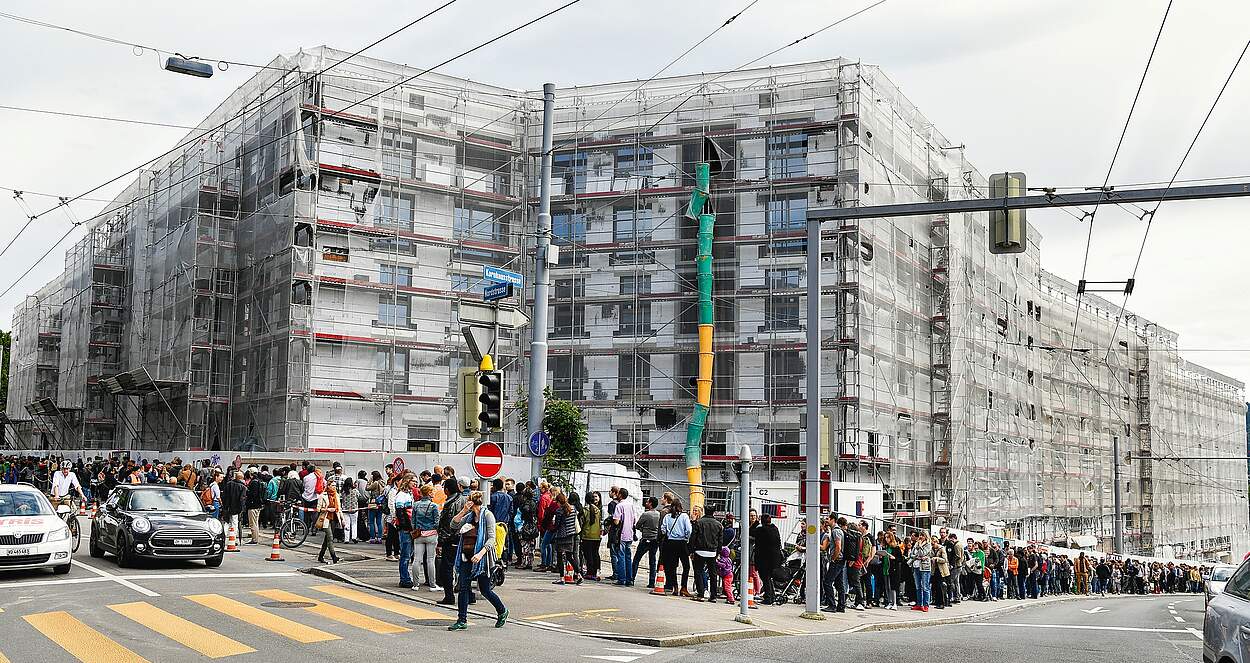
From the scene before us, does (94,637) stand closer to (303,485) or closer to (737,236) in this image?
(303,485)

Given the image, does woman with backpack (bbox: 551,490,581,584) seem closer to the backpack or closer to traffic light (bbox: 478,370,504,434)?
traffic light (bbox: 478,370,504,434)

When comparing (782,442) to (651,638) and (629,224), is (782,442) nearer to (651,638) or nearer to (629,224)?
(629,224)

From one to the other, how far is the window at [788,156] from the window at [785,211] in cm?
86

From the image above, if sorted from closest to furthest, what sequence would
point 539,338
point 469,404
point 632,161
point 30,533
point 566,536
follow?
point 30,533
point 469,404
point 566,536
point 539,338
point 632,161

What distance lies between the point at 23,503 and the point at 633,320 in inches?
1143

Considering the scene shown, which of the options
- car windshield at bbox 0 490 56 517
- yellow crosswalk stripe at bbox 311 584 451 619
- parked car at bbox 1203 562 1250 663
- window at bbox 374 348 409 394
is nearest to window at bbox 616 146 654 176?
window at bbox 374 348 409 394

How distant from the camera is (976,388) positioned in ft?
158

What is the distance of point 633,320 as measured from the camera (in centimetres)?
4469

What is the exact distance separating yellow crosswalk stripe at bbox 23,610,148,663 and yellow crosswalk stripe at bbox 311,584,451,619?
397 cm

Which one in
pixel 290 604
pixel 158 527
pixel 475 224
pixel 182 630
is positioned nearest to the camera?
pixel 182 630

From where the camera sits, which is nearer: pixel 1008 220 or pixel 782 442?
pixel 1008 220

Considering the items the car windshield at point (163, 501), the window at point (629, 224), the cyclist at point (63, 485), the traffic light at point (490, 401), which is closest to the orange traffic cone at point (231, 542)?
the car windshield at point (163, 501)

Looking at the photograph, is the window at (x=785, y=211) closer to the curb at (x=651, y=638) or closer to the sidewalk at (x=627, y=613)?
the sidewalk at (x=627, y=613)

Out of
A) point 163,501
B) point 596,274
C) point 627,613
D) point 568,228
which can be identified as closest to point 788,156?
point 596,274
